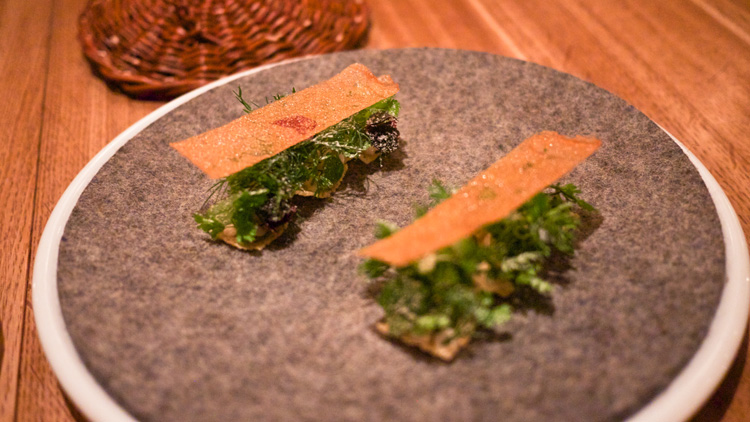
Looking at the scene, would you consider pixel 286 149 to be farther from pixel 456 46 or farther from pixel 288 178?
pixel 456 46

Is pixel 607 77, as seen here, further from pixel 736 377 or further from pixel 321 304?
pixel 321 304

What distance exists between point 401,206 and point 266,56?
608 millimetres

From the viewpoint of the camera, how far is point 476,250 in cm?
74

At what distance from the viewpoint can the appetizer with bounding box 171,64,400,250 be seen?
0.87 m

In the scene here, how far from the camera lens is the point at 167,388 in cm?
67

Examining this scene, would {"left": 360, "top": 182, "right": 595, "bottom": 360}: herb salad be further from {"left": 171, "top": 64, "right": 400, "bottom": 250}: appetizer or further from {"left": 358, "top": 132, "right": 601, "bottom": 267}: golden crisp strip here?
{"left": 171, "top": 64, "right": 400, "bottom": 250}: appetizer

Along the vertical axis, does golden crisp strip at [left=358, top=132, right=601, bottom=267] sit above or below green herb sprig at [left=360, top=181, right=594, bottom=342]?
above

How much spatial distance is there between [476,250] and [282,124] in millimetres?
439

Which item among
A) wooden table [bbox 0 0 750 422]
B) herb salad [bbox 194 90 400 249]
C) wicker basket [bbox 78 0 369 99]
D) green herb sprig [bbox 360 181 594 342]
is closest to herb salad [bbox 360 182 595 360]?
green herb sprig [bbox 360 181 594 342]

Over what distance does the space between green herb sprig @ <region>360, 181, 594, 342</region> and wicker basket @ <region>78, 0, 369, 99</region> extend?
724 millimetres

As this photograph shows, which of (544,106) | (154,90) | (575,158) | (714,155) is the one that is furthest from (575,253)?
(154,90)

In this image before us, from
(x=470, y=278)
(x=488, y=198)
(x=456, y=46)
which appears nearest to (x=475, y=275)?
(x=470, y=278)

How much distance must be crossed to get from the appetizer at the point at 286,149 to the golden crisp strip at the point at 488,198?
22cm

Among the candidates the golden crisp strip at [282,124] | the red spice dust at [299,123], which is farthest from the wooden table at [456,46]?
the red spice dust at [299,123]
